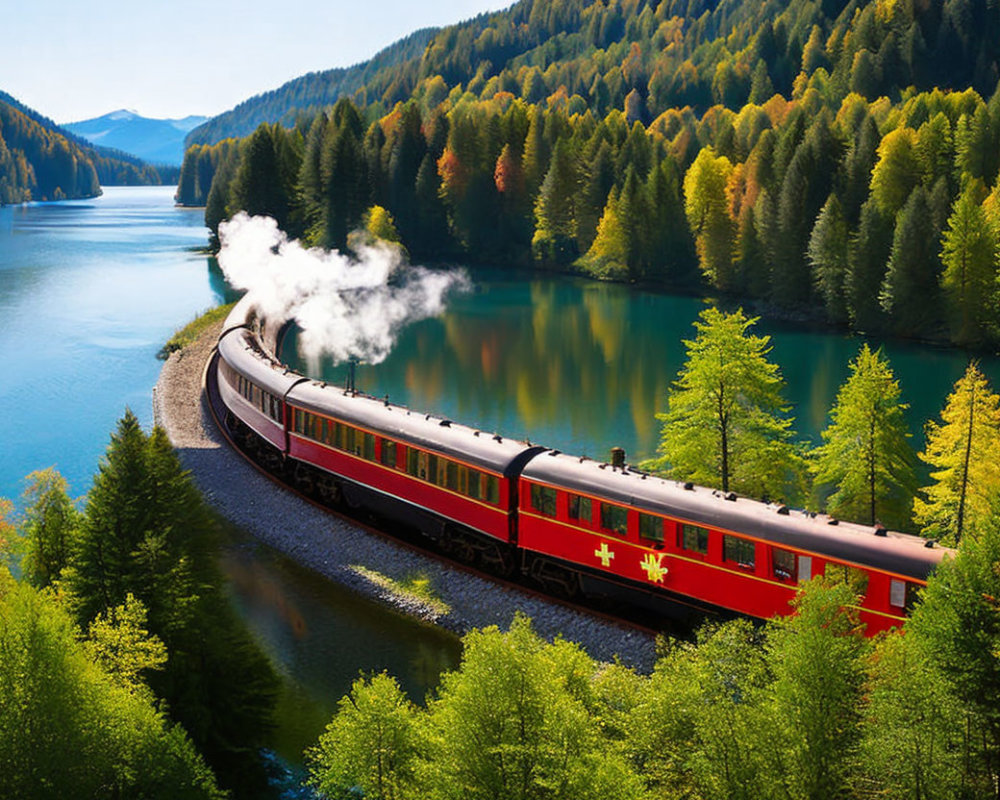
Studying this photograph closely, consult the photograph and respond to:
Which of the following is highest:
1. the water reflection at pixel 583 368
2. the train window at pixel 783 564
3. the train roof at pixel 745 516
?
the train roof at pixel 745 516

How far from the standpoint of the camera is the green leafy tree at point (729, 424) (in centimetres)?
3184

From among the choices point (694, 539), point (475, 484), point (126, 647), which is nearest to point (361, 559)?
point (475, 484)

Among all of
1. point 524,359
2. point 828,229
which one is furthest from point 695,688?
point 828,229

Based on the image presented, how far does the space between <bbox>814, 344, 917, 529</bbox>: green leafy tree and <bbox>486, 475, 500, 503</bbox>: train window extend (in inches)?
455

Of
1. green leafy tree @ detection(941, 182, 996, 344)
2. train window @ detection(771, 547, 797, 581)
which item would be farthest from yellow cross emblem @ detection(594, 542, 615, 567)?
green leafy tree @ detection(941, 182, 996, 344)

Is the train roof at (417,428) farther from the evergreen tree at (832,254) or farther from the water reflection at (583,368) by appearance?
the evergreen tree at (832,254)

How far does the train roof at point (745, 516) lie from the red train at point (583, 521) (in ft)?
0.09

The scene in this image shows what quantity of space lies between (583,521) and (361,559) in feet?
26.4

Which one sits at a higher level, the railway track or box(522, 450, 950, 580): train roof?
box(522, 450, 950, 580): train roof

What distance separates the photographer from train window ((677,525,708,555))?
23047mm

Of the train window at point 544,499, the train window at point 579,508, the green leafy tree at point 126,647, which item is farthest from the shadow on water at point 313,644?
the green leafy tree at point 126,647

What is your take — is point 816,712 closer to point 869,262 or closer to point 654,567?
point 654,567

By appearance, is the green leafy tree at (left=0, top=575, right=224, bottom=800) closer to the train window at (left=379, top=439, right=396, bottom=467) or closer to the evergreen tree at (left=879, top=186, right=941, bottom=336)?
the train window at (left=379, top=439, right=396, bottom=467)

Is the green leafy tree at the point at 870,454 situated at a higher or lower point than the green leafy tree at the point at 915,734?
lower
